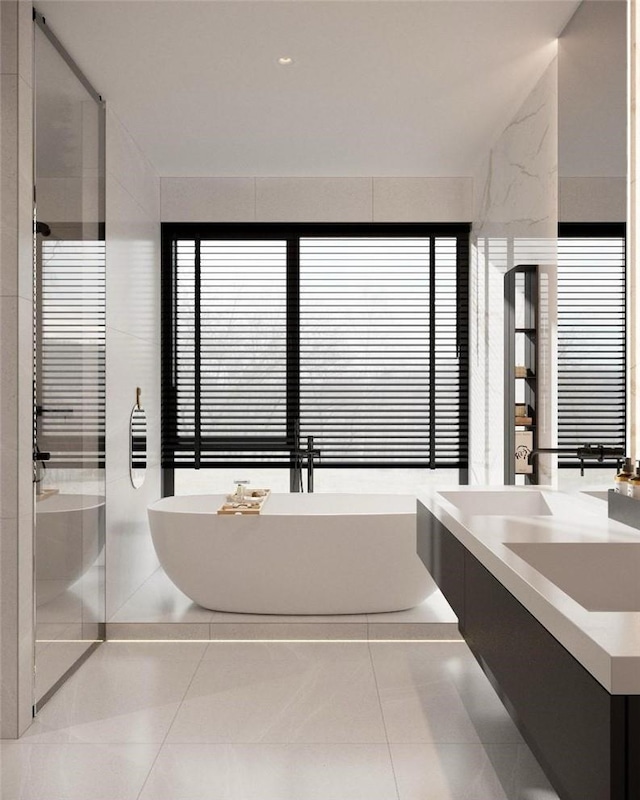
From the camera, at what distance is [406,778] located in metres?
2.32

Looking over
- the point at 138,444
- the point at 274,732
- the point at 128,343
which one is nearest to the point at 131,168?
the point at 128,343

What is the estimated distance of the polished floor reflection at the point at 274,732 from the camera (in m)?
2.28

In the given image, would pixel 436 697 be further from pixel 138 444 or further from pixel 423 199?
pixel 423 199

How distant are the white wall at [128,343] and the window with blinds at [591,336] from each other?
223cm

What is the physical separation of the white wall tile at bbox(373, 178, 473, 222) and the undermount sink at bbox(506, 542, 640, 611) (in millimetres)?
3549

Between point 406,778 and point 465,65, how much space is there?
9.66 feet

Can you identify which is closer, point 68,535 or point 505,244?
point 68,535

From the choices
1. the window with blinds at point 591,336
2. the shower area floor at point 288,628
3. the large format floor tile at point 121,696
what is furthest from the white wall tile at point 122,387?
the window with blinds at point 591,336

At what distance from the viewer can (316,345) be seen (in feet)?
16.4

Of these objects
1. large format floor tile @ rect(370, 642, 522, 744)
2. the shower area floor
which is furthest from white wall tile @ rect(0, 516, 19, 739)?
large format floor tile @ rect(370, 642, 522, 744)

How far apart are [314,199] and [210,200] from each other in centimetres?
70

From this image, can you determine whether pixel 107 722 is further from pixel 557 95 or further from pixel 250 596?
pixel 557 95

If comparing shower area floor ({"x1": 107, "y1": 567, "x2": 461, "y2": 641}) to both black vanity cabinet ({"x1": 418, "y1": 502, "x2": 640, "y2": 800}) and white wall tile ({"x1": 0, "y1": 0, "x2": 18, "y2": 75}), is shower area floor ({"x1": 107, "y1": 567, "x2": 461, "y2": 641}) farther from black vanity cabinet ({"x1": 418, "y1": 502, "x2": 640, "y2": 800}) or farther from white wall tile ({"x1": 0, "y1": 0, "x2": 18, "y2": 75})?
white wall tile ({"x1": 0, "y1": 0, "x2": 18, "y2": 75})

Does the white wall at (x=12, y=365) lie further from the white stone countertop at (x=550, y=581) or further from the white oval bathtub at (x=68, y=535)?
the white stone countertop at (x=550, y=581)
